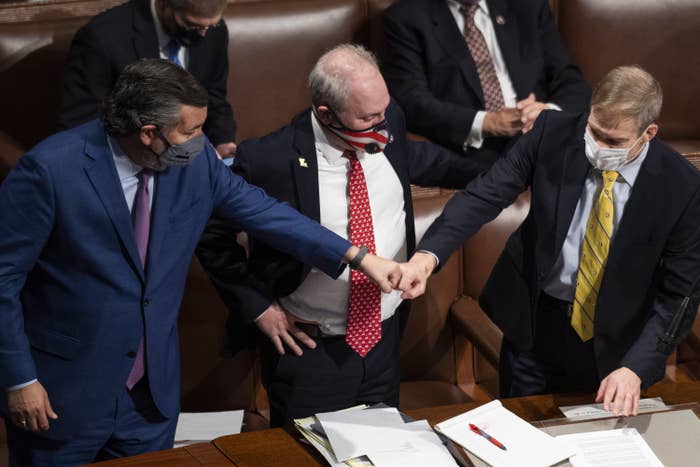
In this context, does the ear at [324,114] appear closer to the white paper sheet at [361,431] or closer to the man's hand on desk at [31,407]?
the white paper sheet at [361,431]

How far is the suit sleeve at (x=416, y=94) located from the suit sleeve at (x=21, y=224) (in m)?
1.75

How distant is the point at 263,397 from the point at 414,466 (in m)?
1.25

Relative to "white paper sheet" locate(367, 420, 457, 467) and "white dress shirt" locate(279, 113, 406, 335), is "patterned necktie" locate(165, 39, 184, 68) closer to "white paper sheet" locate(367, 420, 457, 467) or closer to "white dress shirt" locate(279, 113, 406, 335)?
"white dress shirt" locate(279, 113, 406, 335)

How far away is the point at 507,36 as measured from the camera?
11.8 ft

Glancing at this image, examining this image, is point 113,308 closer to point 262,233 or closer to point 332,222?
point 262,233

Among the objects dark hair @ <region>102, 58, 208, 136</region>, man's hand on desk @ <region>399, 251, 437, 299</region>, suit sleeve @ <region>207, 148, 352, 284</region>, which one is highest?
dark hair @ <region>102, 58, 208, 136</region>

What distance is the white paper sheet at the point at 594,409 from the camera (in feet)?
7.25

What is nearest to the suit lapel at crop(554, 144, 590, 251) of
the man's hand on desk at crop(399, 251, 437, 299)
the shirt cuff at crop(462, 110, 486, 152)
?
the man's hand on desk at crop(399, 251, 437, 299)

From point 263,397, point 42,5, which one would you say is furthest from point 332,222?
point 42,5

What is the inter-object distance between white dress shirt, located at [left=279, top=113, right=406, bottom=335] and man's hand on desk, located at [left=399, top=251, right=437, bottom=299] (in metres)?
0.11

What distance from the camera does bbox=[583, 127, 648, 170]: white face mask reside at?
2.22 metres

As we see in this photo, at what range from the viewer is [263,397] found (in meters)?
3.21

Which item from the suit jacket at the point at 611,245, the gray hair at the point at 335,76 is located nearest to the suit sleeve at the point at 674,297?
the suit jacket at the point at 611,245

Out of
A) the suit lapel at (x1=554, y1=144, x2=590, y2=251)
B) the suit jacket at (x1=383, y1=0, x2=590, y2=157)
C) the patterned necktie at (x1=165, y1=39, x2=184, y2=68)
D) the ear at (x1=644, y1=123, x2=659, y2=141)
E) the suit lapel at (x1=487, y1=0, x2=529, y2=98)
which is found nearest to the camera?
→ the ear at (x1=644, y1=123, x2=659, y2=141)
